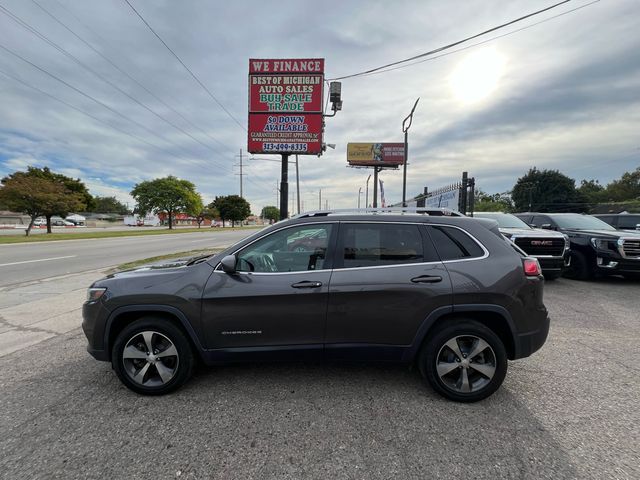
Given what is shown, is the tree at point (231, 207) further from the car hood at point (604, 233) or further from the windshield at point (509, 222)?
the car hood at point (604, 233)

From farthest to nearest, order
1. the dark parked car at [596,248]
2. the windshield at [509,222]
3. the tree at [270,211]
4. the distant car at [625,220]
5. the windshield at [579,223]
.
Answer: the tree at [270,211] < the distant car at [625,220] < the windshield at [509,222] < the windshield at [579,223] < the dark parked car at [596,248]

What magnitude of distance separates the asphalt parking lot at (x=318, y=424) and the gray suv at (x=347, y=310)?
0.33 meters

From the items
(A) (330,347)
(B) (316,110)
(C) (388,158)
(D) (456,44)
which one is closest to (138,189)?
(C) (388,158)

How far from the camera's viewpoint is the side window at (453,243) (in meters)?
2.80

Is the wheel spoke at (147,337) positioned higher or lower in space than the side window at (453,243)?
lower

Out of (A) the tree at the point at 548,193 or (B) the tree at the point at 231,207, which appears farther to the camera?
(B) the tree at the point at 231,207

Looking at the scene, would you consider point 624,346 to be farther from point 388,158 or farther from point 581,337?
point 388,158

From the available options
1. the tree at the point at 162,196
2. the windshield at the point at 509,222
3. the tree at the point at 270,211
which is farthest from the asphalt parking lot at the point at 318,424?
the tree at the point at 270,211

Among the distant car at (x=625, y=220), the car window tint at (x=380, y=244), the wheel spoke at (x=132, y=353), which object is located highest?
the distant car at (x=625, y=220)

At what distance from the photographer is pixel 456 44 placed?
28.2 ft

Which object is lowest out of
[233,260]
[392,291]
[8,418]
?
[8,418]

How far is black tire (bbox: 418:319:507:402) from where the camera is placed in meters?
2.70

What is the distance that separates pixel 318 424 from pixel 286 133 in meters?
11.3

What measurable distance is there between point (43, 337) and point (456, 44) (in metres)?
11.2
